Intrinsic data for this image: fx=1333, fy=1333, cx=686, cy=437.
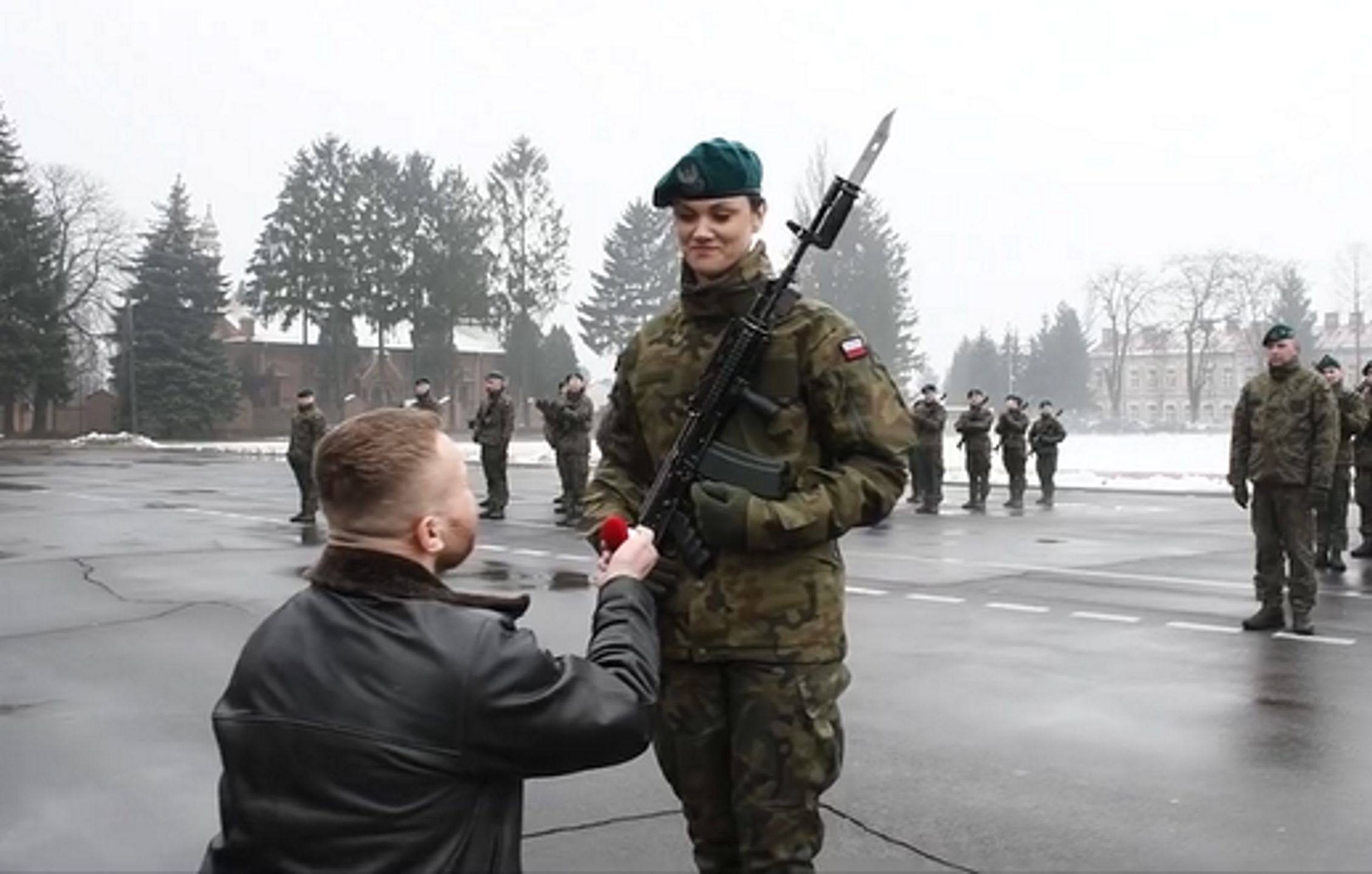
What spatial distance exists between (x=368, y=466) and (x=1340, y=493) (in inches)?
503

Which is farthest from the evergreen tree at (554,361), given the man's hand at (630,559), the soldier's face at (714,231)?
the man's hand at (630,559)

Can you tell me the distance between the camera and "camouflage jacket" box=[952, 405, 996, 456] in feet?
69.1

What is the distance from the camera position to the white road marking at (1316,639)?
838 centimetres

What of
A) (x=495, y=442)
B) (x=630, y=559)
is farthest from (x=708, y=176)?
(x=495, y=442)

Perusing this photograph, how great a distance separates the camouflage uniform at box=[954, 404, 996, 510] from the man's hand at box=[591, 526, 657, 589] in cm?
1872

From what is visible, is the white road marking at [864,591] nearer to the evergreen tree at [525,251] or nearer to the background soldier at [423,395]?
the background soldier at [423,395]

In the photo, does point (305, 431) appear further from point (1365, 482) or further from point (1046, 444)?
point (1365, 482)

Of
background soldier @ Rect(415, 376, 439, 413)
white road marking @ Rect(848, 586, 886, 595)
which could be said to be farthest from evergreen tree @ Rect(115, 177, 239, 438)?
white road marking @ Rect(848, 586, 886, 595)

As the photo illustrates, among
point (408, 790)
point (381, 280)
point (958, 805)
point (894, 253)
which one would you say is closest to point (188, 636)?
point (958, 805)

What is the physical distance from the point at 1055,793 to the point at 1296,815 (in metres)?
0.85

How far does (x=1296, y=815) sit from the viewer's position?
4906 mm

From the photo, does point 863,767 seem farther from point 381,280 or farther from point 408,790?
point 381,280

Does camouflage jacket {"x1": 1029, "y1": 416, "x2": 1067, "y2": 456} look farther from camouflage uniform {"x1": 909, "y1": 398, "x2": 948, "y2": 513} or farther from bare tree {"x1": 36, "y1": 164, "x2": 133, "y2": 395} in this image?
bare tree {"x1": 36, "y1": 164, "x2": 133, "y2": 395}

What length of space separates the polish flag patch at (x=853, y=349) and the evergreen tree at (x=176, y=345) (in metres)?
57.2
